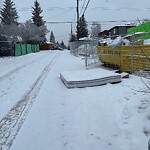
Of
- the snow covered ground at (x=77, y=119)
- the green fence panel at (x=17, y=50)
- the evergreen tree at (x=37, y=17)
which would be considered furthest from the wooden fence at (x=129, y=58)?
the evergreen tree at (x=37, y=17)

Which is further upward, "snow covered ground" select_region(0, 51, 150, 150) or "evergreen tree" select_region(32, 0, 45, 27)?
"evergreen tree" select_region(32, 0, 45, 27)

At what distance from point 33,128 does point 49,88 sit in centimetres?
440

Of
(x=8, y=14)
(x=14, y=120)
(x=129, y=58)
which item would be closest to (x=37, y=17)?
(x=8, y=14)

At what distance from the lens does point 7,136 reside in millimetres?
5180

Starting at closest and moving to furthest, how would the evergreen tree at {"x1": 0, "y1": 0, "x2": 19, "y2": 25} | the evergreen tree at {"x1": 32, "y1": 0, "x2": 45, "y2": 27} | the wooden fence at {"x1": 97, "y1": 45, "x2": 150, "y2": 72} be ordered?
the wooden fence at {"x1": 97, "y1": 45, "x2": 150, "y2": 72}, the evergreen tree at {"x1": 0, "y1": 0, "x2": 19, "y2": 25}, the evergreen tree at {"x1": 32, "y1": 0, "x2": 45, "y2": 27}

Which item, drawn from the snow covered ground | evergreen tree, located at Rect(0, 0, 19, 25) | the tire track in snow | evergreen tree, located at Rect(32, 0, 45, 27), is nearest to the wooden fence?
the snow covered ground

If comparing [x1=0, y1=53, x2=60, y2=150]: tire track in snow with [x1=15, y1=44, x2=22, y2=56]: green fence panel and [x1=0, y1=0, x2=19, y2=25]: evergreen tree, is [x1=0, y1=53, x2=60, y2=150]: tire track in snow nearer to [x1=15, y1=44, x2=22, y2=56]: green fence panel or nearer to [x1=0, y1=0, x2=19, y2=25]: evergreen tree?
[x1=15, y1=44, x2=22, y2=56]: green fence panel

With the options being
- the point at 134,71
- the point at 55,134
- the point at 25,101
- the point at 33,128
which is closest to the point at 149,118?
the point at 55,134

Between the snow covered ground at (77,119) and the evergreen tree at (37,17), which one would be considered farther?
the evergreen tree at (37,17)

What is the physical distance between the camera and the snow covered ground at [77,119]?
4711 millimetres

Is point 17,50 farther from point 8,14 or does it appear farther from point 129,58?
point 8,14

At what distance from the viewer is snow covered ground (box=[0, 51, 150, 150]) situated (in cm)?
471

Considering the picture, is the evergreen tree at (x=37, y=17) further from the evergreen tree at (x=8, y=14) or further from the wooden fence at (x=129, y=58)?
the wooden fence at (x=129, y=58)

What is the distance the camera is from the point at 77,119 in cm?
592
